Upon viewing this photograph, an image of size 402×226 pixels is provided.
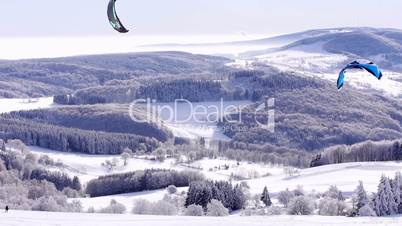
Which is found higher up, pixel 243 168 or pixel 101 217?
pixel 101 217

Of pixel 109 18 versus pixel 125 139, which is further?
Result: pixel 125 139

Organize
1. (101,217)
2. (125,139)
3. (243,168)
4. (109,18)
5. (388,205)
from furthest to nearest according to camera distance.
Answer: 1. (125,139)
2. (243,168)
3. (388,205)
4. (101,217)
5. (109,18)

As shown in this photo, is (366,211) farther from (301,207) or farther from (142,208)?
(142,208)

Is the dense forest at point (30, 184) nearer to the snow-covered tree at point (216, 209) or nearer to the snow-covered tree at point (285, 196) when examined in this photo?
the snow-covered tree at point (216, 209)

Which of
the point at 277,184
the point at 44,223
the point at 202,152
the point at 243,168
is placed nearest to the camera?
the point at 44,223

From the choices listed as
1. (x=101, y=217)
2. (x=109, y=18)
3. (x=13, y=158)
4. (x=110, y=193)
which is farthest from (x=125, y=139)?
(x=109, y=18)

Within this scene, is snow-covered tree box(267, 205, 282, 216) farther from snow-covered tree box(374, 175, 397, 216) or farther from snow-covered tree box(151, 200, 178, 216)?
snow-covered tree box(374, 175, 397, 216)

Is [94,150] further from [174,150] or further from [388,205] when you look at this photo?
[388,205]
